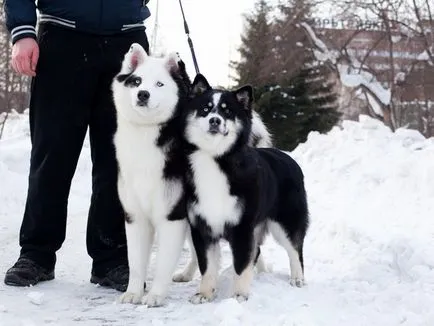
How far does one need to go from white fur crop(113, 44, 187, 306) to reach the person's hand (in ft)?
2.00

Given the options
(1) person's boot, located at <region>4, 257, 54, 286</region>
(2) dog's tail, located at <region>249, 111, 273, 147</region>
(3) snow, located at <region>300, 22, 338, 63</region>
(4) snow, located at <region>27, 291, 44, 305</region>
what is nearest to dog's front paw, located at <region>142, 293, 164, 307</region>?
(4) snow, located at <region>27, 291, 44, 305</region>

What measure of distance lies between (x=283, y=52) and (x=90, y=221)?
78.6ft

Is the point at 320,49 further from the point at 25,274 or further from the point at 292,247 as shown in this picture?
the point at 25,274

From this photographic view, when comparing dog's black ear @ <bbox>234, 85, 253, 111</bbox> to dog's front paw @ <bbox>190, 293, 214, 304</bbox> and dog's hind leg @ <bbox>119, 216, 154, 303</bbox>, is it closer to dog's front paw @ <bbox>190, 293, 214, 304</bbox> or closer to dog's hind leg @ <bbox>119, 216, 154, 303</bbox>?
dog's hind leg @ <bbox>119, 216, 154, 303</bbox>

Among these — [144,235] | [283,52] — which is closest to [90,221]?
[144,235]

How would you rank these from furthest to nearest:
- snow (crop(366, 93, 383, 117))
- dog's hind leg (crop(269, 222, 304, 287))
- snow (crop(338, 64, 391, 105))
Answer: snow (crop(366, 93, 383, 117)) → snow (crop(338, 64, 391, 105)) → dog's hind leg (crop(269, 222, 304, 287))

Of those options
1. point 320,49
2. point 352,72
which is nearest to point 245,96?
point 352,72

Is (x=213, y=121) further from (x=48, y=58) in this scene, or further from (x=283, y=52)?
(x=283, y=52)

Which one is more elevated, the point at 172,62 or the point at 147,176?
the point at 172,62

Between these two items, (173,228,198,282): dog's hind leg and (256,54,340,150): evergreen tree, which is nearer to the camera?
(173,228,198,282): dog's hind leg

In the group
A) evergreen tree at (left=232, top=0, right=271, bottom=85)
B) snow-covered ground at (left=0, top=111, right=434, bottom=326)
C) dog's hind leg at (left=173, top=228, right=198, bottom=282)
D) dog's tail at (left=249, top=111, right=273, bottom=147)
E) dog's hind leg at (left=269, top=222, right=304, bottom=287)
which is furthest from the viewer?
evergreen tree at (left=232, top=0, right=271, bottom=85)

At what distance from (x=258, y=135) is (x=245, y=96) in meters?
0.57

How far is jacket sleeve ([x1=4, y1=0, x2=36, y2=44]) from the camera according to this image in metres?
3.62

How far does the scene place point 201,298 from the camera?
333cm
